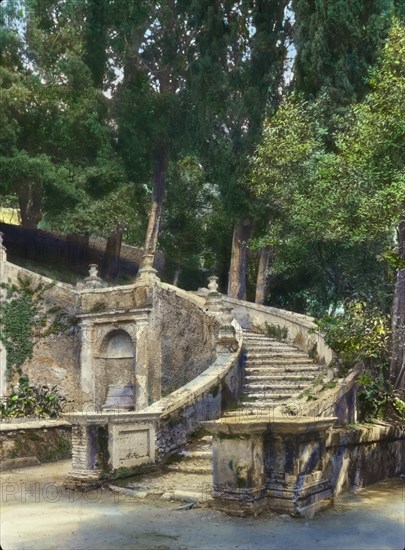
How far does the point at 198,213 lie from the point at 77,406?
46.4 ft

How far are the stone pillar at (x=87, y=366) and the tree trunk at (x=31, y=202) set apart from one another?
9.77m

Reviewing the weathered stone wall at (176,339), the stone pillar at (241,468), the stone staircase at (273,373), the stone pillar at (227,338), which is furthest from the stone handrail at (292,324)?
the stone pillar at (241,468)

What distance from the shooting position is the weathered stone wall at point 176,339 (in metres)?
17.7

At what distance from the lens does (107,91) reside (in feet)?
96.2

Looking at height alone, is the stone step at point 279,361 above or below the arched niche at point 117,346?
below

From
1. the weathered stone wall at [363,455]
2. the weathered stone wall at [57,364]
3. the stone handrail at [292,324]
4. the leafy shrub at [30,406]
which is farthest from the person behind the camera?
the weathered stone wall at [57,364]

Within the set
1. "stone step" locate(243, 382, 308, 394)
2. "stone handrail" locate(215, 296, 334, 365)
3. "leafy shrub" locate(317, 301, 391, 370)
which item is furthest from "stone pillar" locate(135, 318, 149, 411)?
"leafy shrub" locate(317, 301, 391, 370)

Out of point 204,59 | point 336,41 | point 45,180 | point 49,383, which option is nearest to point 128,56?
point 204,59

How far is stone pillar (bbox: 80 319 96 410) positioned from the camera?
20078 mm

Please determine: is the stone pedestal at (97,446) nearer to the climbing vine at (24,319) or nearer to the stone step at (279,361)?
the stone step at (279,361)

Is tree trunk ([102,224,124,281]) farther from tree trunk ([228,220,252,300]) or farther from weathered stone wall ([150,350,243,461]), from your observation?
weathered stone wall ([150,350,243,461])

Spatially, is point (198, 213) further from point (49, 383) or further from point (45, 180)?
point (49, 383)

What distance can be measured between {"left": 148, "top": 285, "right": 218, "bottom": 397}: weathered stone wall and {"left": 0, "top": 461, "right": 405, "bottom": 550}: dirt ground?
343 inches

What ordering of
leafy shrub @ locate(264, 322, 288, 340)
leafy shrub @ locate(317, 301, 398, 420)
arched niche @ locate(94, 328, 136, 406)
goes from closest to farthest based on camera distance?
1. leafy shrub @ locate(317, 301, 398, 420)
2. leafy shrub @ locate(264, 322, 288, 340)
3. arched niche @ locate(94, 328, 136, 406)
